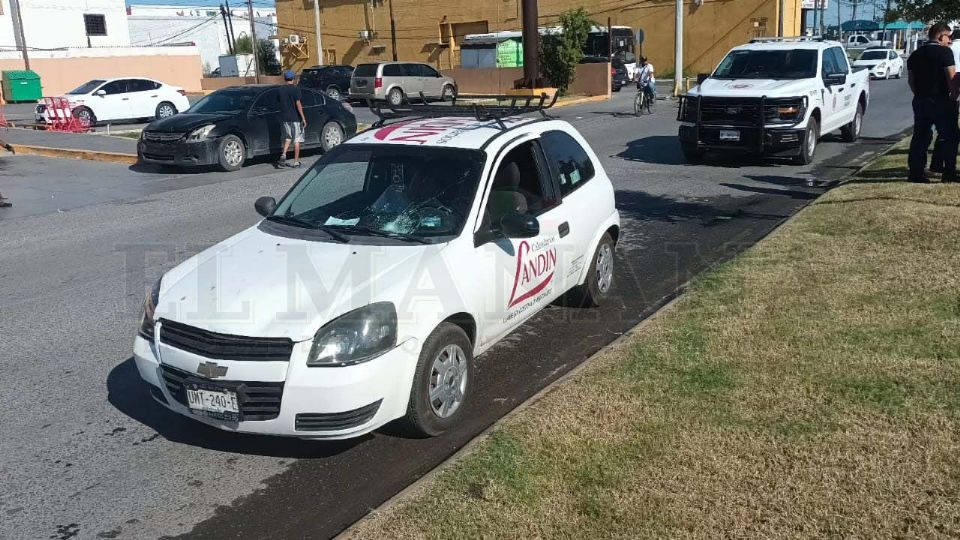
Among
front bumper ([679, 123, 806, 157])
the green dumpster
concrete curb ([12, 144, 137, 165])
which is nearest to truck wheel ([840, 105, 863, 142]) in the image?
front bumper ([679, 123, 806, 157])

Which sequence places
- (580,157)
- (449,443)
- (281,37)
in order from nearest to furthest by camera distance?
(449,443), (580,157), (281,37)

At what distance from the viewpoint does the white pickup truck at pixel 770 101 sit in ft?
45.9

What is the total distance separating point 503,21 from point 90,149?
125 feet

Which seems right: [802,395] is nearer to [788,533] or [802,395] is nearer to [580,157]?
[788,533]

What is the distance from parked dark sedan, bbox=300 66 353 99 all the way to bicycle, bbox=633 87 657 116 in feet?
54.1

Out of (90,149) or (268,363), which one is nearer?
(268,363)

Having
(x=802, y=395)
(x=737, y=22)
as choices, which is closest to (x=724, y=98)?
(x=802, y=395)

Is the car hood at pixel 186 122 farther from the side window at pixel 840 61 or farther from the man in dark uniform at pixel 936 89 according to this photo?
the man in dark uniform at pixel 936 89

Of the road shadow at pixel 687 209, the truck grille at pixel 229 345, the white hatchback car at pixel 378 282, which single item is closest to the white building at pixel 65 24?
the road shadow at pixel 687 209

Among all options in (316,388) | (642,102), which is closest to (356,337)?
(316,388)

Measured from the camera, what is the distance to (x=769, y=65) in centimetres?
1532

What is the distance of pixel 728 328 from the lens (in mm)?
6152

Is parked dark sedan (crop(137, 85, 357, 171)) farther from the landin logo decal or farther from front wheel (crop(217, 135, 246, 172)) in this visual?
the landin logo decal

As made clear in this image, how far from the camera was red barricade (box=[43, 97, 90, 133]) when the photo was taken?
26.3 m
